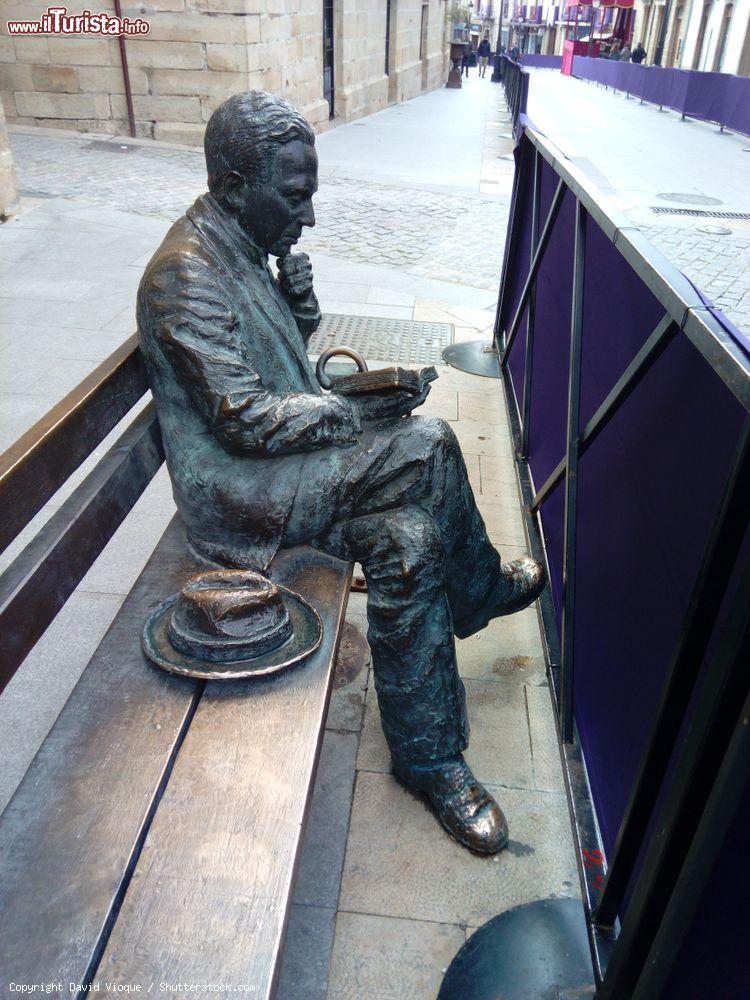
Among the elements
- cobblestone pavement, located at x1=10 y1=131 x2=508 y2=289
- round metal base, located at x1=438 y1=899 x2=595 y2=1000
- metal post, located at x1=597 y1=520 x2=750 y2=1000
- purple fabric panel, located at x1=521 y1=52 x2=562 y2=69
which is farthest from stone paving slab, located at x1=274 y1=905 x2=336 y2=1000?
purple fabric panel, located at x1=521 y1=52 x2=562 y2=69

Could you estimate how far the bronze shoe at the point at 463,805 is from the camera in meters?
2.24

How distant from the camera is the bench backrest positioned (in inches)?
68.7

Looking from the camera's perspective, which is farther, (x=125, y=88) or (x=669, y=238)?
(x=125, y=88)

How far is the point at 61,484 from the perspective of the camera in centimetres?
199

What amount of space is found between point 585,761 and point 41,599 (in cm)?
158

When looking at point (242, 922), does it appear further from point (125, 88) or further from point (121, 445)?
point (125, 88)

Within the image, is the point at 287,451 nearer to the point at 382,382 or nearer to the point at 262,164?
the point at 382,382

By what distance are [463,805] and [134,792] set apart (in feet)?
3.45

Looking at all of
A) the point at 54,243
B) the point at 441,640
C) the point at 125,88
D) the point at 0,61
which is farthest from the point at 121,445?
the point at 0,61

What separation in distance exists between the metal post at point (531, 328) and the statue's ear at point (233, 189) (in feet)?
7.46

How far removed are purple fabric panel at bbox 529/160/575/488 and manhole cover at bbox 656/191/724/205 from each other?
24.0ft

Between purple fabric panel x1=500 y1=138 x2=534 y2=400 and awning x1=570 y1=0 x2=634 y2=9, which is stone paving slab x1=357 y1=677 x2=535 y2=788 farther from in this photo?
awning x1=570 y1=0 x2=634 y2=9

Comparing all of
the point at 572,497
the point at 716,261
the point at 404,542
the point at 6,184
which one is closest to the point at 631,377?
the point at 572,497

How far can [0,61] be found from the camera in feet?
38.4
